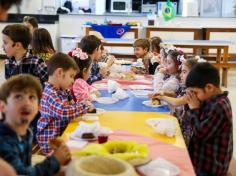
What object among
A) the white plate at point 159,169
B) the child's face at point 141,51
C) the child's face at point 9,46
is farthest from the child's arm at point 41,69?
the child's face at point 141,51

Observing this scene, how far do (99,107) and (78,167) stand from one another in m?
1.40

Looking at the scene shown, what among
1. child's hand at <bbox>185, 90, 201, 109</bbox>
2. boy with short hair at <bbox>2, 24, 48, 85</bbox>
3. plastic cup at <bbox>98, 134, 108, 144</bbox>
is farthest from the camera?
boy with short hair at <bbox>2, 24, 48, 85</bbox>

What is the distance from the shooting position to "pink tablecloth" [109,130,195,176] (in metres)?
1.65

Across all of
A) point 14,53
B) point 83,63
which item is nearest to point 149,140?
point 83,63

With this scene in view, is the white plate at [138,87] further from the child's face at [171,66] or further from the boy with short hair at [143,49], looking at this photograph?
the boy with short hair at [143,49]

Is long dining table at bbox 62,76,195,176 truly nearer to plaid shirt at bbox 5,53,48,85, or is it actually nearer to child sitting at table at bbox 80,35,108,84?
plaid shirt at bbox 5,53,48,85

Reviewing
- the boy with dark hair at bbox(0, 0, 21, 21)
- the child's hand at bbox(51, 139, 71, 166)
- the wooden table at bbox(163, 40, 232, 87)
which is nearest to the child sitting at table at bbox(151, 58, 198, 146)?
the child's hand at bbox(51, 139, 71, 166)

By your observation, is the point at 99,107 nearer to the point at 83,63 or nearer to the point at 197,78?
the point at 83,63

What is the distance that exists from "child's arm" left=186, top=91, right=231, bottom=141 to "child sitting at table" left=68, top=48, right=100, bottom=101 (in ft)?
3.13

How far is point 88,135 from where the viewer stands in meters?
1.93

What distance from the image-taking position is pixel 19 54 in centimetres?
315

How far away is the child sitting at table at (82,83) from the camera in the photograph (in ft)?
9.61

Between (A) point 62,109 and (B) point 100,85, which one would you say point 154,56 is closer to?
(B) point 100,85

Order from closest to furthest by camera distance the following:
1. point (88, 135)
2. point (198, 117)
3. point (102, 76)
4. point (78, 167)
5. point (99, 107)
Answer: point (78, 167) < point (88, 135) < point (198, 117) < point (99, 107) < point (102, 76)
